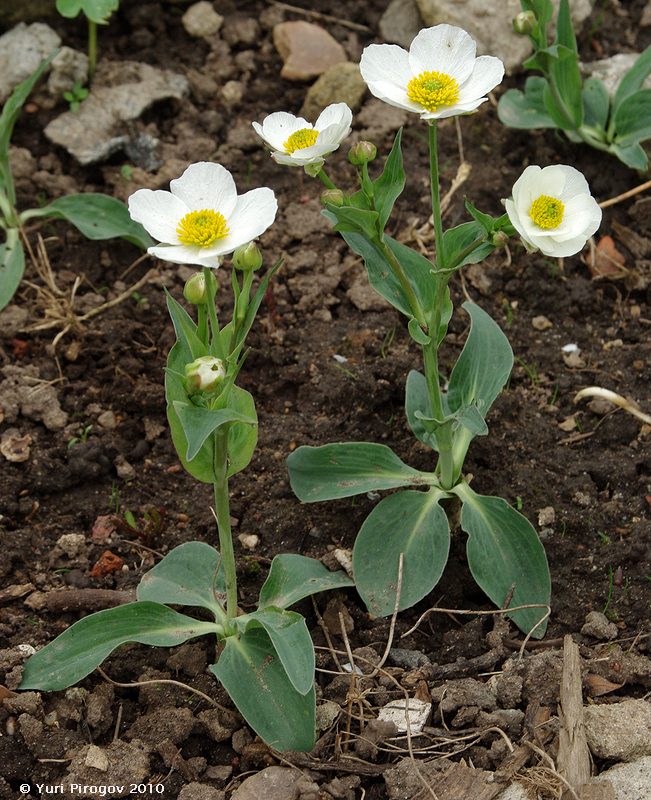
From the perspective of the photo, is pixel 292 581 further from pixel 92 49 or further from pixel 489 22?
pixel 489 22

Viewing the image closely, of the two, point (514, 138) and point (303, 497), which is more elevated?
point (514, 138)

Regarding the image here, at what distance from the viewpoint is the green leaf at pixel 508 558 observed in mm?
3246

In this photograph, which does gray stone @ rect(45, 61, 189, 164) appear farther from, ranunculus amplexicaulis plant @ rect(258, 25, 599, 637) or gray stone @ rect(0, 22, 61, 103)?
ranunculus amplexicaulis plant @ rect(258, 25, 599, 637)

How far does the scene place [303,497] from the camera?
11.1 feet

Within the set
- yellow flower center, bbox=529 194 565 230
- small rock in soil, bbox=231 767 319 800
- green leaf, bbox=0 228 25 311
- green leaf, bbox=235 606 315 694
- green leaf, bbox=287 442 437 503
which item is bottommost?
small rock in soil, bbox=231 767 319 800

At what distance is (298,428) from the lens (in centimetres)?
380

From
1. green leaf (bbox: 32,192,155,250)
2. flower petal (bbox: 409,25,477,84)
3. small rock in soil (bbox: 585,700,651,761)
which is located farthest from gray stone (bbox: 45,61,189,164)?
small rock in soil (bbox: 585,700,651,761)

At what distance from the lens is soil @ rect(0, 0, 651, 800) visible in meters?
3.00

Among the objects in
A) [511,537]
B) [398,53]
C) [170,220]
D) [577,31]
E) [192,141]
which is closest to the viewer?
[170,220]

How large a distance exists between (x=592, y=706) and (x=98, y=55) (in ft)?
12.6

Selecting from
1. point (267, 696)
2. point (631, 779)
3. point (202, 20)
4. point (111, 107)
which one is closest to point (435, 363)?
point (267, 696)

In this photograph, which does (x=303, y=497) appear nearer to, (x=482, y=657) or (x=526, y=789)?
(x=482, y=657)

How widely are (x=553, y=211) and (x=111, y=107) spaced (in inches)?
108

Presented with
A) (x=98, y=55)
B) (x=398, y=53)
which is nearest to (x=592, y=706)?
(x=398, y=53)
